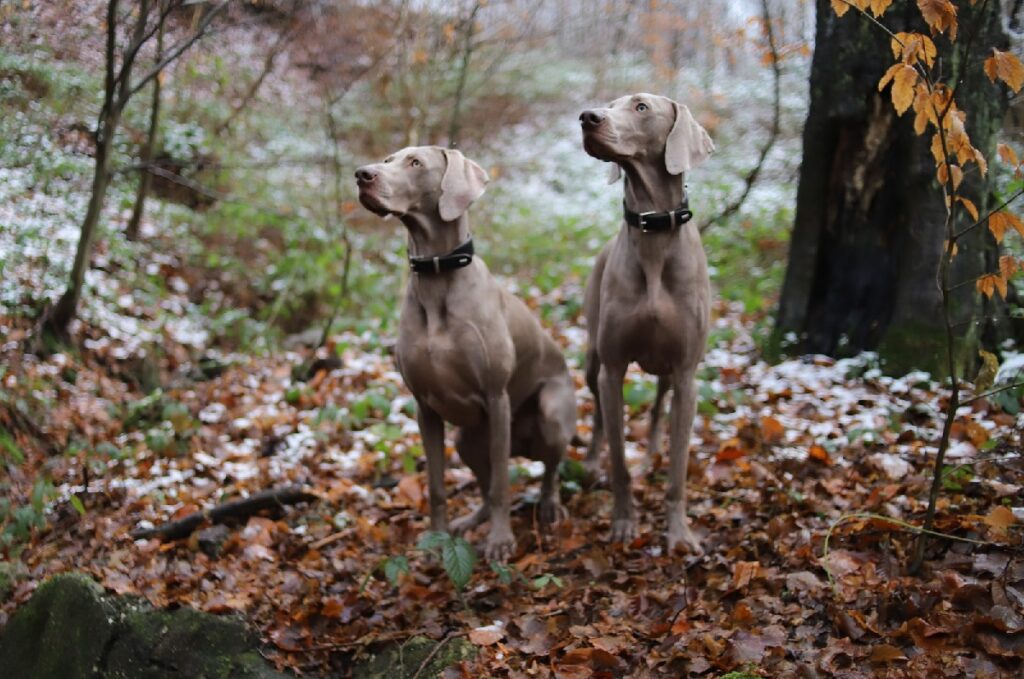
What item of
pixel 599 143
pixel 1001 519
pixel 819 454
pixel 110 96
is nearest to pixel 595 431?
pixel 819 454

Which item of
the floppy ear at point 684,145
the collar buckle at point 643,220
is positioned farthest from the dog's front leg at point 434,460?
the floppy ear at point 684,145

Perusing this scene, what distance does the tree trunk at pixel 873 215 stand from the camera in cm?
541

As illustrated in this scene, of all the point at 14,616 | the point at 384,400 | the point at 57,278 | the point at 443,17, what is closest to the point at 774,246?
the point at 443,17

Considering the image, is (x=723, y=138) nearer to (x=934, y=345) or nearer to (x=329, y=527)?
(x=934, y=345)

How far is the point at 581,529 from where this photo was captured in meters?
4.71

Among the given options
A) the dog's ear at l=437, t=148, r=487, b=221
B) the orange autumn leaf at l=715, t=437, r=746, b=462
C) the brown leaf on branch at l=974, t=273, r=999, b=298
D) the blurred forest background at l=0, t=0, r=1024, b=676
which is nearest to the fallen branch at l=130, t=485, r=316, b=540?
the blurred forest background at l=0, t=0, r=1024, b=676

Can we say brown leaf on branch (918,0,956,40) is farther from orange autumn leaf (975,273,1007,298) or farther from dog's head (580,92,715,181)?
dog's head (580,92,715,181)

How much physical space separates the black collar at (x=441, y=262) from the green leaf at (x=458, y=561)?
1286 mm

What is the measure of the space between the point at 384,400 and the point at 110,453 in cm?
185

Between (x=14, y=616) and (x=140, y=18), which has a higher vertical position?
(x=140, y=18)

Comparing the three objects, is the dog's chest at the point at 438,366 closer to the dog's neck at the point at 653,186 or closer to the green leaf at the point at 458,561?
the green leaf at the point at 458,561

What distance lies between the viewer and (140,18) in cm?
612

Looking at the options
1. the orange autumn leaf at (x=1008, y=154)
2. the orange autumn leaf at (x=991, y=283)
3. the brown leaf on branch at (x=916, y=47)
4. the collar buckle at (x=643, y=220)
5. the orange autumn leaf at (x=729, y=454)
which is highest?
the brown leaf on branch at (x=916, y=47)

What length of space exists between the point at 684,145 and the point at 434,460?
202 cm
